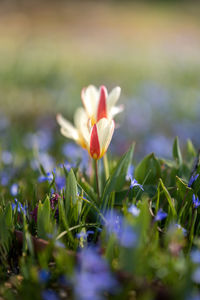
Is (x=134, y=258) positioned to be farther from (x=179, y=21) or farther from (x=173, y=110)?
(x=179, y=21)

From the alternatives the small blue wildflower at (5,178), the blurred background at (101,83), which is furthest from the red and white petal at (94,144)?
the blurred background at (101,83)

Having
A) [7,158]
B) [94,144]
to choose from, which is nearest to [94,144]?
[94,144]

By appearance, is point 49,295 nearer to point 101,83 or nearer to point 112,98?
point 112,98

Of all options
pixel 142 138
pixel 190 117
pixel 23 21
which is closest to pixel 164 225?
pixel 142 138

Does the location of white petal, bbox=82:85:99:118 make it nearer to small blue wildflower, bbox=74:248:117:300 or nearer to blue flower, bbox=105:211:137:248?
blue flower, bbox=105:211:137:248

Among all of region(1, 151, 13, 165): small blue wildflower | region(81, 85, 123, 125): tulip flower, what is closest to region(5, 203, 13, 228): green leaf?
region(81, 85, 123, 125): tulip flower

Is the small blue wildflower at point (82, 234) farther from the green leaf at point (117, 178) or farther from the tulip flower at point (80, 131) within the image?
the tulip flower at point (80, 131)
